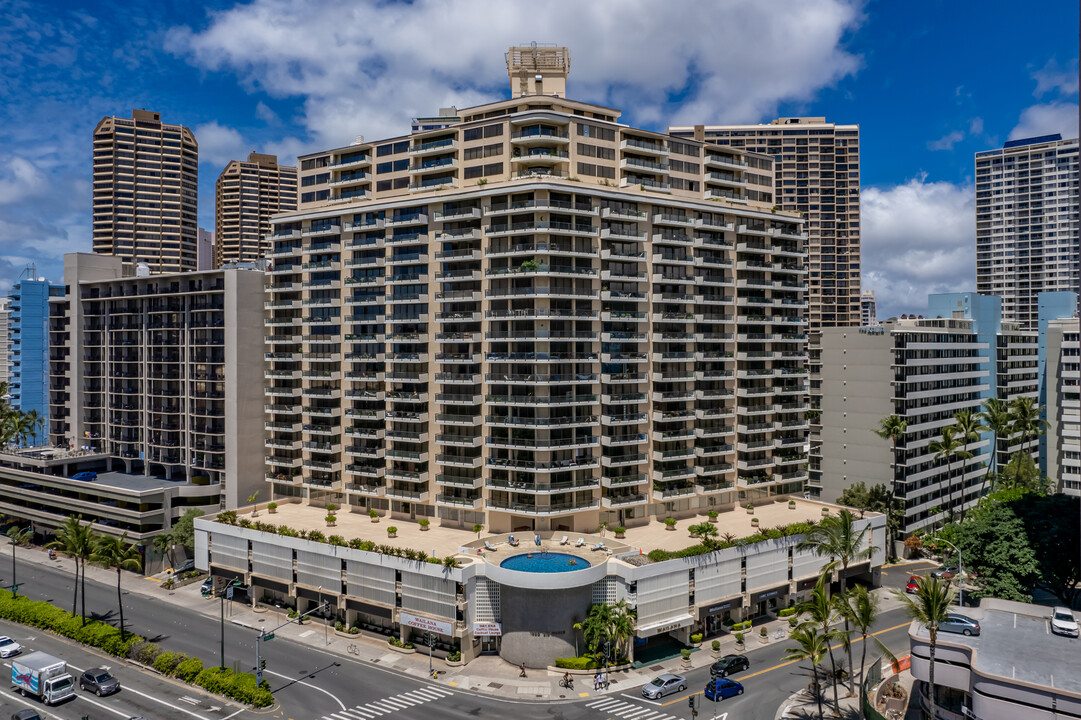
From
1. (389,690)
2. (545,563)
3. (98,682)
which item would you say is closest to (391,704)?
(389,690)

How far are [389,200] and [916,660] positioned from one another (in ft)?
258

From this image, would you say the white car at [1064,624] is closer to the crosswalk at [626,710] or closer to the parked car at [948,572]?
the crosswalk at [626,710]

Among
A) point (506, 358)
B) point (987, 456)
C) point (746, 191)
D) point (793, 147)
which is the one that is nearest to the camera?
point (506, 358)

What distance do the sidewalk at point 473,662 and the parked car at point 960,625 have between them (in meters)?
23.1

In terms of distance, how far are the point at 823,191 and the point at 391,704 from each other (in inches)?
7060

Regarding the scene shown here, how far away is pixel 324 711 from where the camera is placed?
193 feet

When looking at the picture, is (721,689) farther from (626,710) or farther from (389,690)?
(389,690)

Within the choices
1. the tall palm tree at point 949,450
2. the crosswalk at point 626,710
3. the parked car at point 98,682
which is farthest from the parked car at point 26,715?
the tall palm tree at point 949,450

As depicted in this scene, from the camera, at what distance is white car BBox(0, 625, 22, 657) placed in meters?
71.7

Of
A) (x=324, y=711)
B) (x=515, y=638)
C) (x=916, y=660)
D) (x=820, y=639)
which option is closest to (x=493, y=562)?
(x=515, y=638)

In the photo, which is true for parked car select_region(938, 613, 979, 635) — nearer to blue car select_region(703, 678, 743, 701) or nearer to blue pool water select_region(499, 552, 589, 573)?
blue car select_region(703, 678, 743, 701)

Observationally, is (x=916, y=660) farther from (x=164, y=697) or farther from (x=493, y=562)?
(x=164, y=697)

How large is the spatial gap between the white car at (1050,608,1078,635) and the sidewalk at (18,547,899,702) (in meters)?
26.9

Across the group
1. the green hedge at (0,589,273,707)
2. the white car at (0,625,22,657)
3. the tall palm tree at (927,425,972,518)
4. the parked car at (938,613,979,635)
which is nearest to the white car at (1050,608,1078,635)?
the parked car at (938,613,979,635)
